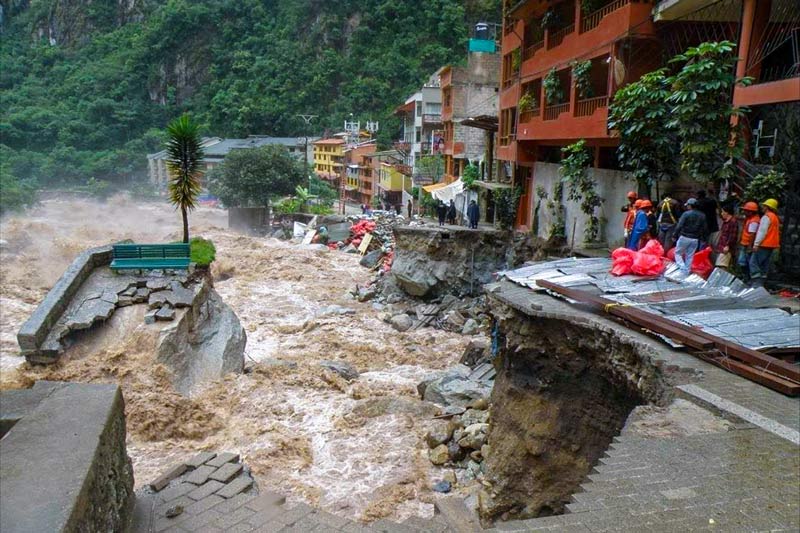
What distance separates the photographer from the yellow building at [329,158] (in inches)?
2292

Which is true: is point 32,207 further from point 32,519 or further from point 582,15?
point 32,519

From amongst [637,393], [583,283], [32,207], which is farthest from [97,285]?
[32,207]

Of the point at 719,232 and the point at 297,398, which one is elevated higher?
the point at 719,232

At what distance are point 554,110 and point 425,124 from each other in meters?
26.8

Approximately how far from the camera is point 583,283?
29.5ft

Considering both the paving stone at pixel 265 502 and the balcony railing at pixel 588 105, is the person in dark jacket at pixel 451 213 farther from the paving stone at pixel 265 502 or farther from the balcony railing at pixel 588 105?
the paving stone at pixel 265 502

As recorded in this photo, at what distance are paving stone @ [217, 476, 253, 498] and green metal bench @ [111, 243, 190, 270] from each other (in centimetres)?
814

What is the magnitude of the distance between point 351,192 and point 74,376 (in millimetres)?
49074

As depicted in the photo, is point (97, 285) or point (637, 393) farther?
point (97, 285)

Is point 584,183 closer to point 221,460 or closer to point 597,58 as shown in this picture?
point 597,58

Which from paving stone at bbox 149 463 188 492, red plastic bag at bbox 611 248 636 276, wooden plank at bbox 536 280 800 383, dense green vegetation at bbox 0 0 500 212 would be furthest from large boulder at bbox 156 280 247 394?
dense green vegetation at bbox 0 0 500 212

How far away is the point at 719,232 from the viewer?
9336 mm

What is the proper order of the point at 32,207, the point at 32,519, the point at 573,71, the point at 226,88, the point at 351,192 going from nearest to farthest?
the point at 32,519
the point at 573,71
the point at 32,207
the point at 351,192
the point at 226,88

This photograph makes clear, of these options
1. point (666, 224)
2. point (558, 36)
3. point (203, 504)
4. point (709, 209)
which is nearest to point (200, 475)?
point (203, 504)
